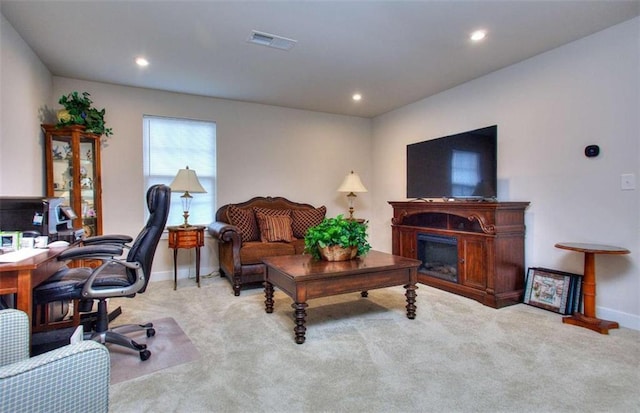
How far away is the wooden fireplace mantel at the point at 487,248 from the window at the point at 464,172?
199mm

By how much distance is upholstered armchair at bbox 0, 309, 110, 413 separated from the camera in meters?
0.77

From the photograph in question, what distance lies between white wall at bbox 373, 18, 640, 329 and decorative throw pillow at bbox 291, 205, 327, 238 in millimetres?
2230

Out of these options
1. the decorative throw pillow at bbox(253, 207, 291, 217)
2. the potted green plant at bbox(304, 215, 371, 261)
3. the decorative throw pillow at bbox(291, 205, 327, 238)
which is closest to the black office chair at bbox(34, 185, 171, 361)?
the potted green plant at bbox(304, 215, 371, 261)

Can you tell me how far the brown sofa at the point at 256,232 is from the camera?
3545mm

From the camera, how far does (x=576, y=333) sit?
8.13 feet

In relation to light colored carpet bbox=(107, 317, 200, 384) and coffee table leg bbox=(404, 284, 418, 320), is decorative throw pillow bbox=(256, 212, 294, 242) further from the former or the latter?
coffee table leg bbox=(404, 284, 418, 320)

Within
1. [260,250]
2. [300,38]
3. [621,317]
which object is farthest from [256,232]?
[621,317]

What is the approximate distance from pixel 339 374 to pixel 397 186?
3.56 m

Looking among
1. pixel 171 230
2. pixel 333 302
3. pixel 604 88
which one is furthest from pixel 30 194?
pixel 604 88

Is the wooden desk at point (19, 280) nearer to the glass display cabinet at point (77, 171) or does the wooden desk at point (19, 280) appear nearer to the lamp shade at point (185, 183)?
the glass display cabinet at point (77, 171)

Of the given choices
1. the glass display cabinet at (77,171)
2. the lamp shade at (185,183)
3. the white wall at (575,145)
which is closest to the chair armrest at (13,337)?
the glass display cabinet at (77,171)

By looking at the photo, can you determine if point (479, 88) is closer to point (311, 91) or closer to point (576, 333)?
point (311, 91)

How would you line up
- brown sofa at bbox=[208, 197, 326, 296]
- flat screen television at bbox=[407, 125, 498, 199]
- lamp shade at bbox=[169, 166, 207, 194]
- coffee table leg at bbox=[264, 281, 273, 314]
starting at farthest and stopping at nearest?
lamp shade at bbox=[169, 166, 207, 194] → brown sofa at bbox=[208, 197, 326, 296] → flat screen television at bbox=[407, 125, 498, 199] → coffee table leg at bbox=[264, 281, 273, 314]

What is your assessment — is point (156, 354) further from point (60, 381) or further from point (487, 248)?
point (487, 248)
